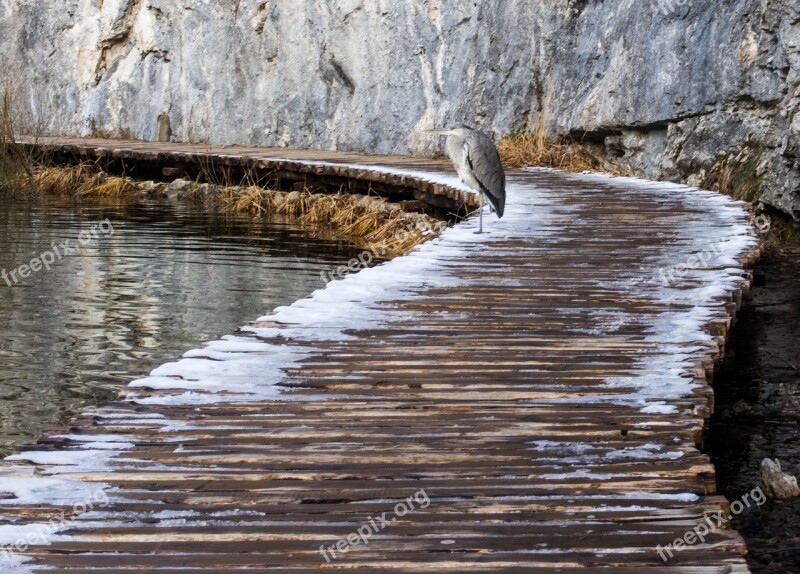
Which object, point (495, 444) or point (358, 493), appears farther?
point (495, 444)

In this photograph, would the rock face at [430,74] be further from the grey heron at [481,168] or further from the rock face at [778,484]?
the rock face at [778,484]

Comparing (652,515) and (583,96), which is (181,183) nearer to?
(583,96)

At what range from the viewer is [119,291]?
10125mm

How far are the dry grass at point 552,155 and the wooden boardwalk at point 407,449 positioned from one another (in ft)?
32.0

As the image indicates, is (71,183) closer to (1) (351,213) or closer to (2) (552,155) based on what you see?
(1) (351,213)

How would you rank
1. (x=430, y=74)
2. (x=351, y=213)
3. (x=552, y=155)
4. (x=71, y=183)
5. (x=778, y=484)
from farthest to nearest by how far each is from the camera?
(x=71, y=183) < (x=430, y=74) < (x=552, y=155) < (x=351, y=213) < (x=778, y=484)

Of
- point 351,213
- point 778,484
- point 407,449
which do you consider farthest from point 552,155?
point 407,449

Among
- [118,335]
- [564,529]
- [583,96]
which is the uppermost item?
[583,96]

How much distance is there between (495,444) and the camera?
3160 mm

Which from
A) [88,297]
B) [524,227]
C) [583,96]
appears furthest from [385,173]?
[524,227]

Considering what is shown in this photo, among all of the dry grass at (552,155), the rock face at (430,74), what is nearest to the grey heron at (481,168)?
the rock face at (430,74)

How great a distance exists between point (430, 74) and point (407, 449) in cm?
1535

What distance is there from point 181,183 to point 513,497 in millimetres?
16010

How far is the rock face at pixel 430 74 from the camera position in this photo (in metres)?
12.8
